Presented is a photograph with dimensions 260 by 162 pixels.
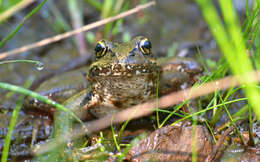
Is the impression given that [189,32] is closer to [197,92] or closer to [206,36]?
[206,36]

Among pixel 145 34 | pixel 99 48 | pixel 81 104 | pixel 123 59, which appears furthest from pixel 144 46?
pixel 145 34

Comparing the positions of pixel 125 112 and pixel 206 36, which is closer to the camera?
pixel 125 112

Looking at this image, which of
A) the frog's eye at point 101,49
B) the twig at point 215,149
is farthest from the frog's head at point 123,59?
the twig at point 215,149

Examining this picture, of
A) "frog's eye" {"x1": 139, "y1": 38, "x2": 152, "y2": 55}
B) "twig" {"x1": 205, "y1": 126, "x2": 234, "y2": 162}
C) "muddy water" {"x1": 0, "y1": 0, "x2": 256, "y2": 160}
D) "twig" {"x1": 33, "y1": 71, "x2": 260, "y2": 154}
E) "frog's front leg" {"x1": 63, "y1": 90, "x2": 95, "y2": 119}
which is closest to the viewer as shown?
"twig" {"x1": 205, "y1": 126, "x2": 234, "y2": 162}

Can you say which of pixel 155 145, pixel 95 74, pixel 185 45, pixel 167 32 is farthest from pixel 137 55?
pixel 167 32

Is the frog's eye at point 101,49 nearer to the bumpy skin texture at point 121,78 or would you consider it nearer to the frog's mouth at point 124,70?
the bumpy skin texture at point 121,78

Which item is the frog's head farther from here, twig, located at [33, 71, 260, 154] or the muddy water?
the muddy water

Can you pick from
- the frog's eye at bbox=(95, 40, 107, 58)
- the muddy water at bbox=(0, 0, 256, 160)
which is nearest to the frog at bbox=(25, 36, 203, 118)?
the frog's eye at bbox=(95, 40, 107, 58)
